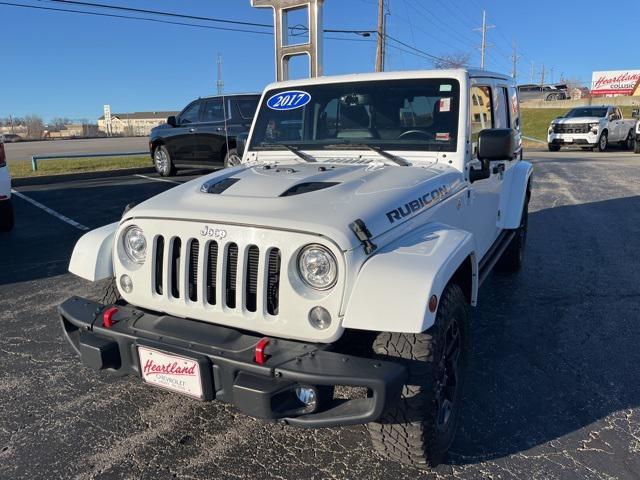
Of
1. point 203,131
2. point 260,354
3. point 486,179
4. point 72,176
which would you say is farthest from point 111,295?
point 72,176

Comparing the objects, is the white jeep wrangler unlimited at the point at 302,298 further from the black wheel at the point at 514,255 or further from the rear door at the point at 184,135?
the rear door at the point at 184,135

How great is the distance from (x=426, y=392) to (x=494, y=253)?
234cm

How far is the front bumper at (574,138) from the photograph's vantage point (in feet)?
66.6

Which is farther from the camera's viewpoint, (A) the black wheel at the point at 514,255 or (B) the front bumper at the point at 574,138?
(B) the front bumper at the point at 574,138

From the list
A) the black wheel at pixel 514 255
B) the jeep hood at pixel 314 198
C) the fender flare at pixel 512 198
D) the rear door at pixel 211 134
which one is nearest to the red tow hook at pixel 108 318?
the jeep hood at pixel 314 198

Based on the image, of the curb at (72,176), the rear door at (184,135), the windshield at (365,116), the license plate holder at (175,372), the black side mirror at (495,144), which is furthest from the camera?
the curb at (72,176)

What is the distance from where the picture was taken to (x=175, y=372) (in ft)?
7.75

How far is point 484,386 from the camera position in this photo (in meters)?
3.27

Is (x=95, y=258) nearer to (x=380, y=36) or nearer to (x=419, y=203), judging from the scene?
(x=419, y=203)

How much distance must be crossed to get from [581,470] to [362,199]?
5.43 ft

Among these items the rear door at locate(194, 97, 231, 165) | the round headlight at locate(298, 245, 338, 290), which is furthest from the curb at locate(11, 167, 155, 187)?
the round headlight at locate(298, 245, 338, 290)

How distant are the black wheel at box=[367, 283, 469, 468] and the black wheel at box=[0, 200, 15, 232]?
6514mm

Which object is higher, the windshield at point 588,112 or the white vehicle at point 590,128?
the windshield at point 588,112

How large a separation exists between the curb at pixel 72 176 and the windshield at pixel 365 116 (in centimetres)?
1031
